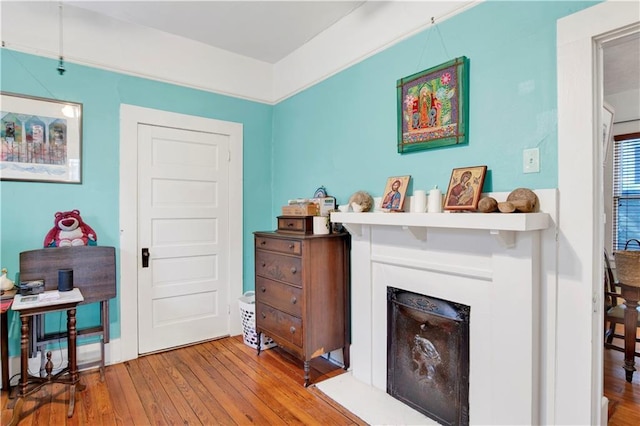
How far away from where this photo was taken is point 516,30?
5.73 feet

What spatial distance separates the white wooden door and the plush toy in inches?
16.8

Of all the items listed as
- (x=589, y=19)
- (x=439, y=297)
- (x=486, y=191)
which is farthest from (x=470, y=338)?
(x=589, y=19)

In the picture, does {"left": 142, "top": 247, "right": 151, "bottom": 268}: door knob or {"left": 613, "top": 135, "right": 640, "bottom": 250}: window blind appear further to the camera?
{"left": 613, "top": 135, "right": 640, "bottom": 250}: window blind

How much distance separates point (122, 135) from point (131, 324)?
1594mm

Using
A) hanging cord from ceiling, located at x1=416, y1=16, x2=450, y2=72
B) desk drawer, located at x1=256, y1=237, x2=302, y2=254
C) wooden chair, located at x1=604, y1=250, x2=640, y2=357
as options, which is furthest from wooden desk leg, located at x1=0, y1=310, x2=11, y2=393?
wooden chair, located at x1=604, y1=250, x2=640, y2=357

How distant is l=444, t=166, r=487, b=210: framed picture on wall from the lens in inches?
71.0

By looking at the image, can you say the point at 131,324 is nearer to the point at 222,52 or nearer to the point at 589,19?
the point at 222,52

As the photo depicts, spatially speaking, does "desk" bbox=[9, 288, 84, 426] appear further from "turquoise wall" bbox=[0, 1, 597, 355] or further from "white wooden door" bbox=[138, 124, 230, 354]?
"white wooden door" bbox=[138, 124, 230, 354]

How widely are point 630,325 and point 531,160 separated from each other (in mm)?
1808

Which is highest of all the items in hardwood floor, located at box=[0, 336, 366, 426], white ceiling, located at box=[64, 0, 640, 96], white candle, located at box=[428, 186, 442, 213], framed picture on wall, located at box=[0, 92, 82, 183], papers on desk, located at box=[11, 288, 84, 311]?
white ceiling, located at box=[64, 0, 640, 96]

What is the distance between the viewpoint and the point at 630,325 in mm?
2484

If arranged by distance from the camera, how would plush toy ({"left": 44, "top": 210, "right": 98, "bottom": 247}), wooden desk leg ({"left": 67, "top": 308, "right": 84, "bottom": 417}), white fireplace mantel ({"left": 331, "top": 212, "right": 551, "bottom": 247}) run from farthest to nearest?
plush toy ({"left": 44, "top": 210, "right": 98, "bottom": 247}) < wooden desk leg ({"left": 67, "top": 308, "right": 84, "bottom": 417}) < white fireplace mantel ({"left": 331, "top": 212, "right": 551, "bottom": 247})

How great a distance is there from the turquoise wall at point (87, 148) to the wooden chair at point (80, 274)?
0.49ft

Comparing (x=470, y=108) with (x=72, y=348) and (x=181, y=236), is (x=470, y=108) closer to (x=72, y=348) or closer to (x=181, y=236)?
(x=181, y=236)
